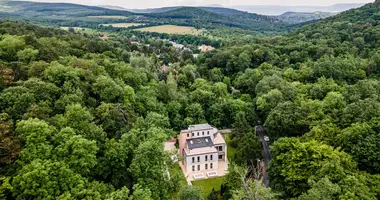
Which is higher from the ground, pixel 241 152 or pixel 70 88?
pixel 70 88

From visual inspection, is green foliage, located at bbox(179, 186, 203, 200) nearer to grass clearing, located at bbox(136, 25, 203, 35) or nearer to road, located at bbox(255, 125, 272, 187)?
road, located at bbox(255, 125, 272, 187)

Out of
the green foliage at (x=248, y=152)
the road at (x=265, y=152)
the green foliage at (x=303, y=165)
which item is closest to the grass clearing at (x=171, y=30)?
the road at (x=265, y=152)

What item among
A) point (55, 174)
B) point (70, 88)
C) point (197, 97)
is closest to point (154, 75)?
point (197, 97)

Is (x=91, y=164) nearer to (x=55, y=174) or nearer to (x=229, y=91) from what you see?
(x=55, y=174)

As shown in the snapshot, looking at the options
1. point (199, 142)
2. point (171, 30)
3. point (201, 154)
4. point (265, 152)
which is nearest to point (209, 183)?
point (201, 154)

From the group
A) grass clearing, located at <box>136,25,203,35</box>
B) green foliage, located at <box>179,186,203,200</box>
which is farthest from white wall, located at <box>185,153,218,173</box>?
grass clearing, located at <box>136,25,203,35</box>

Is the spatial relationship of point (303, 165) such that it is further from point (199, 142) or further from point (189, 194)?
point (199, 142)

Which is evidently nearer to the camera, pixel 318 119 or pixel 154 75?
pixel 318 119
